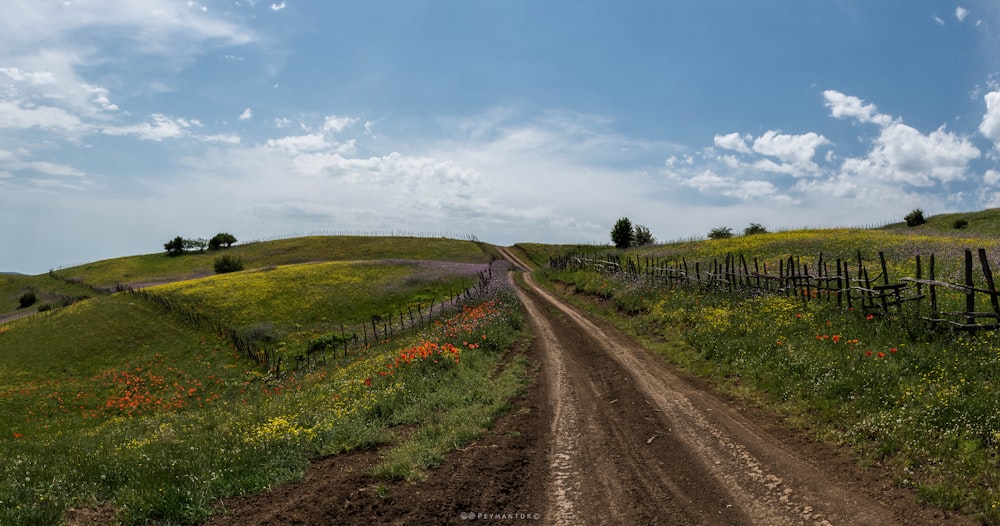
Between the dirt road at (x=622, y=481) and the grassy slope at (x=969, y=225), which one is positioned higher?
the grassy slope at (x=969, y=225)

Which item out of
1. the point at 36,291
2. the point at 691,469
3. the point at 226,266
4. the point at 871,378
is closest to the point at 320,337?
the point at 691,469

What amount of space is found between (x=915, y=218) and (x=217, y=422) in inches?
3528

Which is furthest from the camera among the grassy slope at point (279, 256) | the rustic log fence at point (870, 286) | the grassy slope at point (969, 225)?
the grassy slope at point (279, 256)

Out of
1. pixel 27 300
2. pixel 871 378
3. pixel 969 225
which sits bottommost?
pixel 871 378

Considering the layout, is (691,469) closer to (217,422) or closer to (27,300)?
(217,422)

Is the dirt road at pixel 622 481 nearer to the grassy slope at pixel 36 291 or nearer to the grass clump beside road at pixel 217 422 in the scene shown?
the grass clump beside road at pixel 217 422

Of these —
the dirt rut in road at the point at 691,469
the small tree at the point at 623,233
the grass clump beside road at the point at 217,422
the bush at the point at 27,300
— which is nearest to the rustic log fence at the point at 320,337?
the grass clump beside road at the point at 217,422

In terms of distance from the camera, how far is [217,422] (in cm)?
1497

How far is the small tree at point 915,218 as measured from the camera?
7238 centimetres

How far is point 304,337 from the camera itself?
143 ft

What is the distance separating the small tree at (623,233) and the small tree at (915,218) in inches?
1566

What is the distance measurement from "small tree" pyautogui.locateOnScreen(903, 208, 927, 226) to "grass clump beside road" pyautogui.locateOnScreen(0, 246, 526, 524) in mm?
68676

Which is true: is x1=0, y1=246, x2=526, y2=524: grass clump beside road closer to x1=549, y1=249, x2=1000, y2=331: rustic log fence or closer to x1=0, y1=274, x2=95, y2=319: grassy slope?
x1=549, y1=249, x2=1000, y2=331: rustic log fence

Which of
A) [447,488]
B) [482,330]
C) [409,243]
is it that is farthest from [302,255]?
[447,488]
